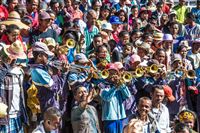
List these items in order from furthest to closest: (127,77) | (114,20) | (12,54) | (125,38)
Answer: (114,20) < (125,38) < (127,77) < (12,54)

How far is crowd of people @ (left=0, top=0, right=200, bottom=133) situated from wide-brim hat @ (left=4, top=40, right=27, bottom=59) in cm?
2

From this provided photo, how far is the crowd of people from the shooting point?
991cm

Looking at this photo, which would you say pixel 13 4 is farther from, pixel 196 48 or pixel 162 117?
pixel 162 117

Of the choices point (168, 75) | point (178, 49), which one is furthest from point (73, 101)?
point (178, 49)

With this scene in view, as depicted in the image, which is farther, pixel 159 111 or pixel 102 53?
pixel 102 53

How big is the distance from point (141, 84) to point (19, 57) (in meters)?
2.36

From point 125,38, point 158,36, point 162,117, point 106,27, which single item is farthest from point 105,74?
point 106,27

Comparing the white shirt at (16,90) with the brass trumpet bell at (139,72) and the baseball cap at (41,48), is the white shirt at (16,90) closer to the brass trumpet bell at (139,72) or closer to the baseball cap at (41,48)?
the baseball cap at (41,48)

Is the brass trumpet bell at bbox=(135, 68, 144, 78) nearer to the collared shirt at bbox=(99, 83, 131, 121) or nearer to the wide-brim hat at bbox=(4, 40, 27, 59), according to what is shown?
the collared shirt at bbox=(99, 83, 131, 121)

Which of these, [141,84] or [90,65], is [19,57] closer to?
[90,65]

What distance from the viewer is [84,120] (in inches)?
402

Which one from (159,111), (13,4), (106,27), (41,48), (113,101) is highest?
(13,4)

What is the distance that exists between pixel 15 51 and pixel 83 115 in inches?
54.8

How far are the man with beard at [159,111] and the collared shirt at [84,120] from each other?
90 centimetres
